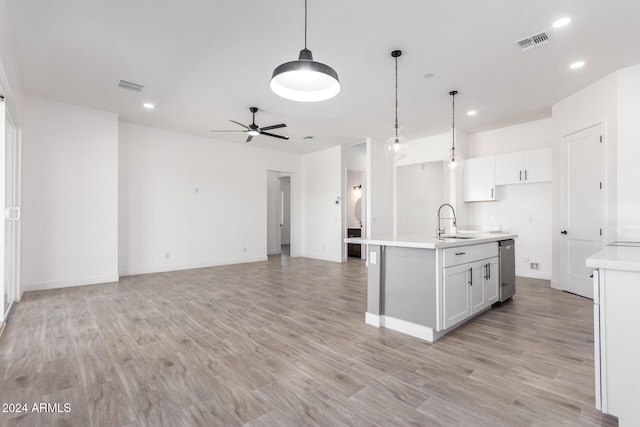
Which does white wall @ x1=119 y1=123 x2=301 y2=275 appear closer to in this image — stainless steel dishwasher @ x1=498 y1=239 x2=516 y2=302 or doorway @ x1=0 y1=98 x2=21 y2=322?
doorway @ x1=0 y1=98 x2=21 y2=322

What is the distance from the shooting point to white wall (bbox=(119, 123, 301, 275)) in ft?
19.9

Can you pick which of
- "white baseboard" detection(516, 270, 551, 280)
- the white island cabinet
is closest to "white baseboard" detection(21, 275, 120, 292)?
the white island cabinet

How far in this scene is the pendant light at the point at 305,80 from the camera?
1698 millimetres

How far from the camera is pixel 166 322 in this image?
332 centimetres

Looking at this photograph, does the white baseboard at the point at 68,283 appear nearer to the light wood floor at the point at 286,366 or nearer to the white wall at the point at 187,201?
the white wall at the point at 187,201

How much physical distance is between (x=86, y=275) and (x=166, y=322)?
289 centimetres

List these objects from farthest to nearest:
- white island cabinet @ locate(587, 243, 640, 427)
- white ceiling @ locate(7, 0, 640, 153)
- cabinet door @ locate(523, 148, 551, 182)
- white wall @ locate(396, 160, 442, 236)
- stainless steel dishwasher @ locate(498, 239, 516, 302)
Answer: white wall @ locate(396, 160, 442, 236), cabinet door @ locate(523, 148, 551, 182), stainless steel dishwasher @ locate(498, 239, 516, 302), white ceiling @ locate(7, 0, 640, 153), white island cabinet @ locate(587, 243, 640, 427)

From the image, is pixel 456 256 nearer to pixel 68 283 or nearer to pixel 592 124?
pixel 592 124

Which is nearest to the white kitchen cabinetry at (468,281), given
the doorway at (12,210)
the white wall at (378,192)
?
the white wall at (378,192)

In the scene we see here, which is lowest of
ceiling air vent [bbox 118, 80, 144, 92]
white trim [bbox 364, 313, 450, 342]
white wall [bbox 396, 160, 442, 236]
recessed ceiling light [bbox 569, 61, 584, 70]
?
white trim [bbox 364, 313, 450, 342]

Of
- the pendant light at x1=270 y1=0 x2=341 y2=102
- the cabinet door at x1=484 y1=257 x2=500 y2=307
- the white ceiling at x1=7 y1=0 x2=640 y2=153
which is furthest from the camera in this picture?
the cabinet door at x1=484 y1=257 x2=500 y2=307

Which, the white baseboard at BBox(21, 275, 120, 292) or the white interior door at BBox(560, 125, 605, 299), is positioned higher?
the white interior door at BBox(560, 125, 605, 299)

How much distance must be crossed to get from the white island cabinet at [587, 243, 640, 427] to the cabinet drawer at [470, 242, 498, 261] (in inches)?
64.1

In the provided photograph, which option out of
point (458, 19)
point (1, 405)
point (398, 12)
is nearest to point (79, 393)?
point (1, 405)
